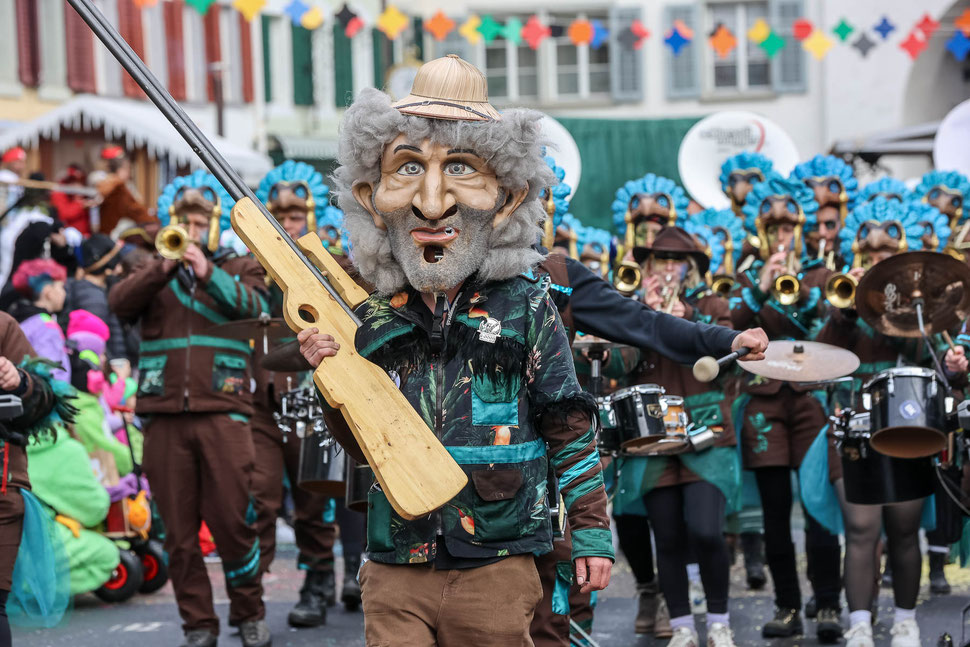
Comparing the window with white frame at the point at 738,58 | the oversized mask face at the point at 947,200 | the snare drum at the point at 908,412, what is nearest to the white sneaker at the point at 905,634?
the snare drum at the point at 908,412

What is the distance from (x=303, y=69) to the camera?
2888 centimetres

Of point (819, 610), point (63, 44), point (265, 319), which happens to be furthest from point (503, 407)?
point (63, 44)

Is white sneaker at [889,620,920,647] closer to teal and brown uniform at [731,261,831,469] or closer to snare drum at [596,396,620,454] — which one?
teal and brown uniform at [731,261,831,469]

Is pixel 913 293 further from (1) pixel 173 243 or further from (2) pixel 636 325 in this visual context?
(1) pixel 173 243

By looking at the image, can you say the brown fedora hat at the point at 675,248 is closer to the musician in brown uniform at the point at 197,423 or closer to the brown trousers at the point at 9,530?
the musician in brown uniform at the point at 197,423

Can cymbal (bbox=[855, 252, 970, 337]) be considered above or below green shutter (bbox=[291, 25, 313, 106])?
below

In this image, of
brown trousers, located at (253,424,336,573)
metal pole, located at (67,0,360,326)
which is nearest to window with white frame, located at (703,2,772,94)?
brown trousers, located at (253,424,336,573)

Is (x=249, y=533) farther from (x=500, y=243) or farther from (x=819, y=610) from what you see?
(x=500, y=243)

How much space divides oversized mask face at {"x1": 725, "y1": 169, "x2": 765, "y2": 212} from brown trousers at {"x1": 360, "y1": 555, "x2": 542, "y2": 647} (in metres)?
7.82

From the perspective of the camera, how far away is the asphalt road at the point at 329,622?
8336mm

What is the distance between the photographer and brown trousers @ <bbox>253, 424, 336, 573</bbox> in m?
8.97

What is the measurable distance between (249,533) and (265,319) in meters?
1.12

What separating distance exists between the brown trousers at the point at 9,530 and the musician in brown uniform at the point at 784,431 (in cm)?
402

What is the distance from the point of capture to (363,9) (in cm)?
2973
